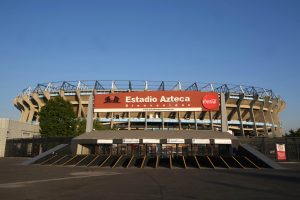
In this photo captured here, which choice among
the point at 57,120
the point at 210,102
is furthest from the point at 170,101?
the point at 57,120

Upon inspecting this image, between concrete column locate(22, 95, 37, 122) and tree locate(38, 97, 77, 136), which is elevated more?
concrete column locate(22, 95, 37, 122)

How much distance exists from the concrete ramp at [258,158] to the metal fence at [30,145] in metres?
21.4

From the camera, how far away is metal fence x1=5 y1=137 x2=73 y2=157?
39.1 m

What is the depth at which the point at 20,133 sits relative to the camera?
60.6m

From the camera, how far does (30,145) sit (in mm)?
44094

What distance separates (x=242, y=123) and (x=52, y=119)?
55.2 meters

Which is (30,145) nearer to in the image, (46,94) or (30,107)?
(46,94)

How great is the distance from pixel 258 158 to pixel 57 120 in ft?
119

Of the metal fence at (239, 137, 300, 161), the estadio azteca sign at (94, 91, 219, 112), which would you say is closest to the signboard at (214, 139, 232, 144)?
the metal fence at (239, 137, 300, 161)

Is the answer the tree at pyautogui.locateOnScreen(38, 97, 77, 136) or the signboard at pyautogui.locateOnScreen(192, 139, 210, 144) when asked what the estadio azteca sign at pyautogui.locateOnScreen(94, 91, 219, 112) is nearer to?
the signboard at pyautogui.locateOnScreen(192, 139, 210, 144)

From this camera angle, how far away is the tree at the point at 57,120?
162 ft

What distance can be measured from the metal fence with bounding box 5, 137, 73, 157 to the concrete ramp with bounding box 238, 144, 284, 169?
2142 cm

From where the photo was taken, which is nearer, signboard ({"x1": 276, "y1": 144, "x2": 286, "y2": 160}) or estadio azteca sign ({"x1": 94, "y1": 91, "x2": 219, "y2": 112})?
signboard ({"x1": 276, "y1": 144, "x2": 286, "y2": 160})

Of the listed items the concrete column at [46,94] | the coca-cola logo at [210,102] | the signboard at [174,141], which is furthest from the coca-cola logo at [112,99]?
the concrete column at [46,94]
